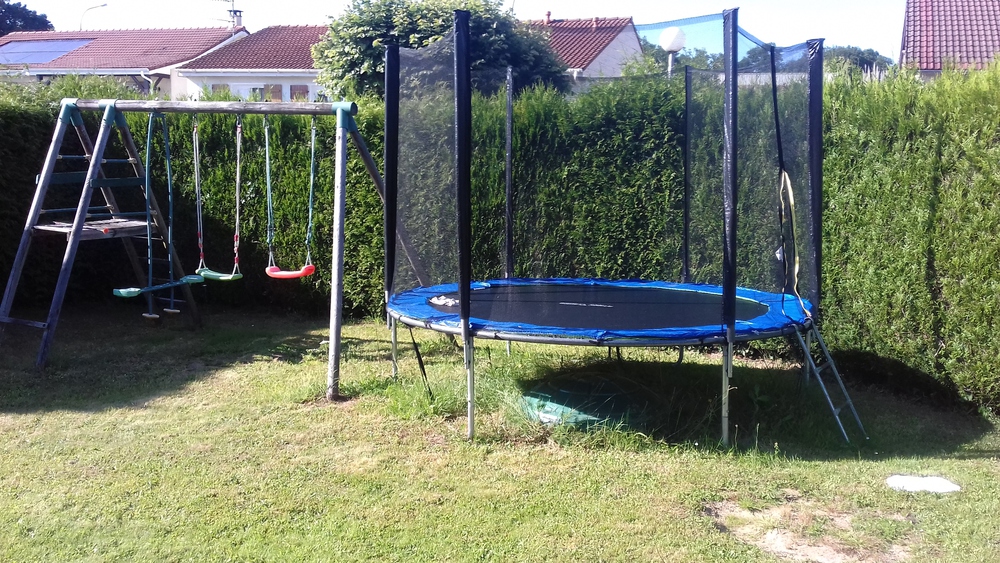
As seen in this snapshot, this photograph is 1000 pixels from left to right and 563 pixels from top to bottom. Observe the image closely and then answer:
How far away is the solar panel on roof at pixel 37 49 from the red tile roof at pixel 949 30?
2090cm

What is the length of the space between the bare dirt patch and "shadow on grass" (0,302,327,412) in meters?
2.97

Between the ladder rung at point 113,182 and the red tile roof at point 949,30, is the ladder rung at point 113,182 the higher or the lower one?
the lower one

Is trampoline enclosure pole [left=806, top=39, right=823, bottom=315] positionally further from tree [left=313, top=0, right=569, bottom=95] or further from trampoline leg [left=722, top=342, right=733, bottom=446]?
tree [left=313, top=0, right=569, bottom=95]

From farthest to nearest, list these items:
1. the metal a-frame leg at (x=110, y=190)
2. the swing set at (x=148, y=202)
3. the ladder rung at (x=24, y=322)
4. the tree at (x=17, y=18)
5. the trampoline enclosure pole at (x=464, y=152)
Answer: the tree at (x=17, y=18), the metal a-frame leg at (x=110, y=190), the ladder rung at (x=24, y=322), the swing set at (x=148, y=202), the trampoline enclosure pole at (x=464, y=152)

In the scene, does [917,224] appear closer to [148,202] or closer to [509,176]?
[509,176]

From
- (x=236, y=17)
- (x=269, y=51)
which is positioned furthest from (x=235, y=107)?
(x=236, y=17)

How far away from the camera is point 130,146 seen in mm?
5301

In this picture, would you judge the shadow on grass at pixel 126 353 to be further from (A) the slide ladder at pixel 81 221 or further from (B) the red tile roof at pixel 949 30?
(B) the red tile roof at pixel 949 30

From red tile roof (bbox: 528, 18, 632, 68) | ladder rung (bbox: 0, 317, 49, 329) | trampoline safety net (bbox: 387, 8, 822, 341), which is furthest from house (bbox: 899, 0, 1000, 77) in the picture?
ladder rung (bbox: 0, 317, 49, 329)

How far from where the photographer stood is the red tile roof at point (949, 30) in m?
14.8

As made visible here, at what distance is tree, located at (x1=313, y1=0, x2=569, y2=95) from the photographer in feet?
25.7

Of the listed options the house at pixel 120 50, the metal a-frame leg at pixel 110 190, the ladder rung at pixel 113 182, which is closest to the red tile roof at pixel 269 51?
the house at pixel 120 50

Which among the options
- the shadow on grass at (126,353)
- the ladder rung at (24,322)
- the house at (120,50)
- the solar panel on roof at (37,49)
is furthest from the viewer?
the solar panel on roof at (37,49)

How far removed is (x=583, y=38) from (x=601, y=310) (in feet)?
47.9
